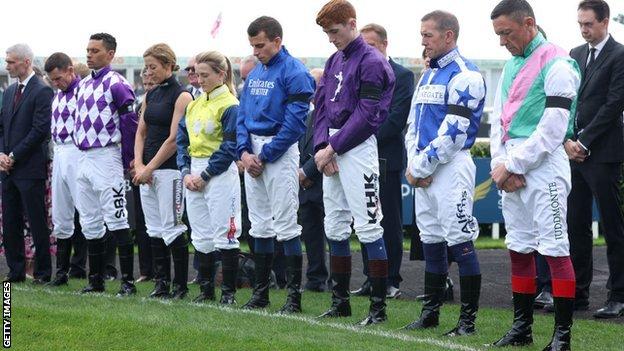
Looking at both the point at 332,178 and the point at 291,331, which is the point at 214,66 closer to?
the point at 332,178

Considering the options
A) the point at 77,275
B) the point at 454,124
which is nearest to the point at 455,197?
the point at 454,124

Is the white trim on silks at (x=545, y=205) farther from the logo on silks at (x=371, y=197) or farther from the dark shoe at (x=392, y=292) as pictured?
the dark shoe at (x=392, y=292)

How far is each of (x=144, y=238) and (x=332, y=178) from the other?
4.03m

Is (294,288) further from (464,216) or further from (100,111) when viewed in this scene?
(100,111)

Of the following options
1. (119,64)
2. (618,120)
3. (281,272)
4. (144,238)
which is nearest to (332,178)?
(618,120)

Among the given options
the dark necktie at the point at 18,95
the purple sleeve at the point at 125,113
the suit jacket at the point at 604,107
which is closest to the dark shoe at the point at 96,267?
the purple sleeve at the point at 125,113

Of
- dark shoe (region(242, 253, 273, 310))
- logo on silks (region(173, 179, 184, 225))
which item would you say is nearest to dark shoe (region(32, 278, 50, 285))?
logo on silks (region(173, 179, 184, 225))

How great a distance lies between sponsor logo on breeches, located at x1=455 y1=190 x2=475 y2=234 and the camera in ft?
25.0

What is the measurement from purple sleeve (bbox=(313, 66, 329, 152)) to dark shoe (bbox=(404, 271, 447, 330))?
1.23 metres

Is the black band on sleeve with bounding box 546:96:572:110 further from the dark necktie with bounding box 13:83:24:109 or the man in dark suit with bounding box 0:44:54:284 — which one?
the dark necktie with bounding box 13:83:24:109

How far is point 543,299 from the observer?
31.2 ft

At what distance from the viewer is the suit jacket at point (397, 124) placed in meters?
10.3

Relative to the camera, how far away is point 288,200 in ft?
29.5

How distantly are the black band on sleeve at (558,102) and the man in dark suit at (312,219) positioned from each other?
13.3 feet
